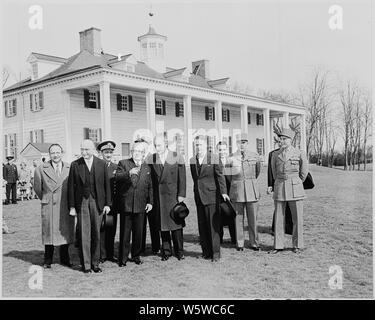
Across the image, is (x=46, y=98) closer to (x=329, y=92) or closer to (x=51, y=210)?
(x=51, y=210)

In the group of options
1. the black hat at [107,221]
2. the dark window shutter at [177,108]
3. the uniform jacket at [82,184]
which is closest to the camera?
the uniform jacket at [82,184]

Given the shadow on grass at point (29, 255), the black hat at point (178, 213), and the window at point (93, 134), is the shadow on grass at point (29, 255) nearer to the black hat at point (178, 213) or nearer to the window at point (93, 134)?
the black hat at point (178, 213)

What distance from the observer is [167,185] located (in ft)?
19.5

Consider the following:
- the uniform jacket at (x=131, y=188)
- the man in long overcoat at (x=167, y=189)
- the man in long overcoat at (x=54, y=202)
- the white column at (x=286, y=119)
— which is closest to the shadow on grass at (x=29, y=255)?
the man in long overcoat at (x=54, y=202)

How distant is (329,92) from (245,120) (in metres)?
1.71

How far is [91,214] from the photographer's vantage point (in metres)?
5.46

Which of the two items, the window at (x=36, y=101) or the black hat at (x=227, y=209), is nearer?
the black hat at (x=227, y=209)

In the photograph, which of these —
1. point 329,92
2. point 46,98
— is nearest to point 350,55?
point 329,92

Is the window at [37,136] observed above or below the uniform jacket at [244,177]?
above

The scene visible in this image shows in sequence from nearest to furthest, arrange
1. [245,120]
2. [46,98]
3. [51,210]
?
1. [51,210]
2. [245,120]
3. [46,98]

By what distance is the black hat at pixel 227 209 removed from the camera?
5988mm

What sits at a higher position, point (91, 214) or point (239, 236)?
point (91, 214)

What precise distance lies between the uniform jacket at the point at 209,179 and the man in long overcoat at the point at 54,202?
5.74 ft
